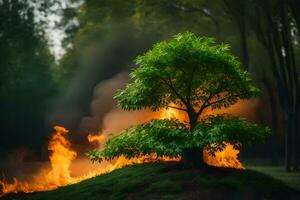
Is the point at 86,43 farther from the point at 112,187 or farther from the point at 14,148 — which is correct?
the point at 112,187

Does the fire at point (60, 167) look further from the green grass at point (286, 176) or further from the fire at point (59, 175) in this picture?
the green grass at point (286, 176)

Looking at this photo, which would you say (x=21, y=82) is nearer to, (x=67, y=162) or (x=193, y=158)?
(x=67, y=162)

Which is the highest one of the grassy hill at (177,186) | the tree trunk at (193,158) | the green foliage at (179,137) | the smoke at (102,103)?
the smoke at (102,103)

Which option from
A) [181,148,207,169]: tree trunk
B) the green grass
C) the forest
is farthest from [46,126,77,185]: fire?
the green grass

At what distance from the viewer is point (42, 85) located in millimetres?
50688

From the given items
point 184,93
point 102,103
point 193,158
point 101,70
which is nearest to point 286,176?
point 193,158

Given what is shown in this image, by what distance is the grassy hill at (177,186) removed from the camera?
18.4 metres

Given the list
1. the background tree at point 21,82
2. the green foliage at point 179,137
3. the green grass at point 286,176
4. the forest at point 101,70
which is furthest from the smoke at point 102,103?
the green foliage at point 179,137

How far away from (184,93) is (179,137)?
208cm

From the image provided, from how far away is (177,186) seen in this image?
18.7 meters

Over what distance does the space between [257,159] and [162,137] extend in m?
25.5

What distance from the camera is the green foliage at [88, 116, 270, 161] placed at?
18078 millimetres

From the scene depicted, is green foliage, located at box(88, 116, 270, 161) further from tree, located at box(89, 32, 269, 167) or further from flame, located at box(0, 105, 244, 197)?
flame, located at box(0, 105, 244, 197)

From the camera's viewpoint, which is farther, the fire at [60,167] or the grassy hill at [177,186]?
the fire at [60,167]
